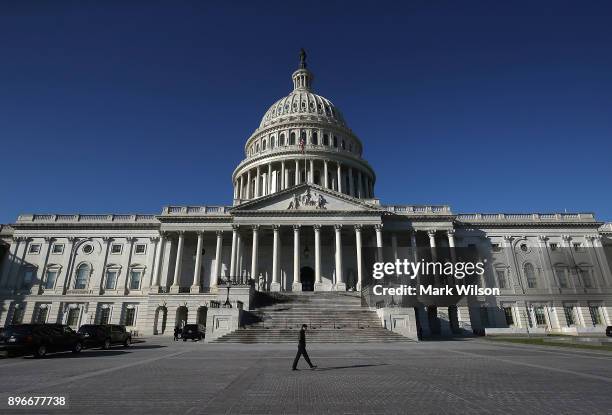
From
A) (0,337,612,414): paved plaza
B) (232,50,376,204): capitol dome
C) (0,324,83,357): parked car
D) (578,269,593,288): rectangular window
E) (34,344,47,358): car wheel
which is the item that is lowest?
(0,337,612,414): paved plaza

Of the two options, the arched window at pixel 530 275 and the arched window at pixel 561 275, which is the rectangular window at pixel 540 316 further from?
the arched window at pixel 561 275

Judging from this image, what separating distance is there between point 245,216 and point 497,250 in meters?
38.0

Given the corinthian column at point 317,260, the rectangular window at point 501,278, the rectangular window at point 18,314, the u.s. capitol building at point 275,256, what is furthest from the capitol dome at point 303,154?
the rectangular window at point 18,314

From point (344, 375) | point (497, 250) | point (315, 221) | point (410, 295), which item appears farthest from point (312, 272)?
point (344, 375)

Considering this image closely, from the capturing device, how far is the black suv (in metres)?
24.7

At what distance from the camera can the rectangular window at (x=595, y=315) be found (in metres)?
49.6

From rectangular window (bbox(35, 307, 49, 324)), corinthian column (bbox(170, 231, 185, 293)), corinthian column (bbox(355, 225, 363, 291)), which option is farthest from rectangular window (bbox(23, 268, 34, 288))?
corinthian column (bbox(355, 225, 363, 291))

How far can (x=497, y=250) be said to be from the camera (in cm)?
5347

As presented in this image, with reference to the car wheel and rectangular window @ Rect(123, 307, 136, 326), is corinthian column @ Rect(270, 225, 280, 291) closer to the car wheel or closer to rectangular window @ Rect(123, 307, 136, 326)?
rectangular window @ Rect(123, 307, 136, 326)

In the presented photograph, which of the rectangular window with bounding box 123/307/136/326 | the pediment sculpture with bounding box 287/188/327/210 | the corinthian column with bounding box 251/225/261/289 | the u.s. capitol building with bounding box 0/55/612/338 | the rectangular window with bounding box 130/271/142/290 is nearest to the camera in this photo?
the corinthian column with bounding box 251/225/261/289

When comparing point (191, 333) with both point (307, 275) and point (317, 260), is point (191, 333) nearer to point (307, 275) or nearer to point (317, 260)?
point (317, 260)

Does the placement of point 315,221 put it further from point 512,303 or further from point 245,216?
point 512,303

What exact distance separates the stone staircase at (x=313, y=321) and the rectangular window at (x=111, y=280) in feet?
85.2

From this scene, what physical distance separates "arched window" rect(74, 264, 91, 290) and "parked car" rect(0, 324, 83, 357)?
118 feet
